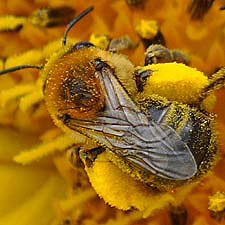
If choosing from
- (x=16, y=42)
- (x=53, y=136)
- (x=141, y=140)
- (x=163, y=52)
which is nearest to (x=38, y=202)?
(x=53, y=136)

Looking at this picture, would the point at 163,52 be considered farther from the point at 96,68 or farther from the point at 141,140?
the point at 141,140

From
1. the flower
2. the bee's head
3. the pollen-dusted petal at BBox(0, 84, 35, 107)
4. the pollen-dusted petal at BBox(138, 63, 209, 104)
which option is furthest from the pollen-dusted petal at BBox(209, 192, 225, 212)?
the pollen-dusted petal at BBox(0, 84, 35, 107)

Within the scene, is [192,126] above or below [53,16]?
above

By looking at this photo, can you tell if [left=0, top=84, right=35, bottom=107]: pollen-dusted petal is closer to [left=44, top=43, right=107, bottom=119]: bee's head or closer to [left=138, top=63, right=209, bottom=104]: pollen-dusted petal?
[left=44, top=43, right=107, bottom=119]: bee's head

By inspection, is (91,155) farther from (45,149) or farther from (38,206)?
(38,206)

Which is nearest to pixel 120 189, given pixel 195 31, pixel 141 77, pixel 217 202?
pixel 141 77

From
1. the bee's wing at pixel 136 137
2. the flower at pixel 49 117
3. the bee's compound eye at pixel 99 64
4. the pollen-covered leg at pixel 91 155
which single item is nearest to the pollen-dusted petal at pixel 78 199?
the flower at pixel 49 117
